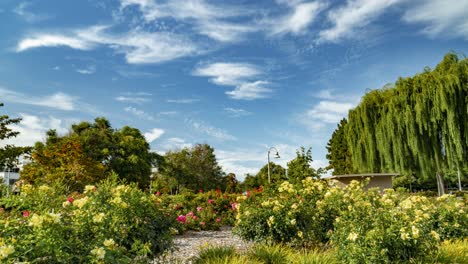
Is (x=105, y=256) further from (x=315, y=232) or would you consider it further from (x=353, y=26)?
(x=353, y=26)

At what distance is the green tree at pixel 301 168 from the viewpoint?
23.5ft

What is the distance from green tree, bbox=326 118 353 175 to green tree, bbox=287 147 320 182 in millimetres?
20524

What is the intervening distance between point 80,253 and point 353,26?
304 inches

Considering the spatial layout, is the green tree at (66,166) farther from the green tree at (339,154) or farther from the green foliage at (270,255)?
the green tree at (339,154)

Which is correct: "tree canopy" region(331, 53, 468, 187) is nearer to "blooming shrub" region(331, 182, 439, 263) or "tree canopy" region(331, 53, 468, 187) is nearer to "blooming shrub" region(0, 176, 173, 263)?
"blooming shrub" region(331, 182, 439, 263)

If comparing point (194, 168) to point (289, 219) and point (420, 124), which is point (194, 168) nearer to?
point (420, 124)

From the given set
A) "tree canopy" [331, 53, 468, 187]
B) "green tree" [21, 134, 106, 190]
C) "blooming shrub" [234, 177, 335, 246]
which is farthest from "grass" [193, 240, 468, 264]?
"green tree" [21, 134, 106, 190]

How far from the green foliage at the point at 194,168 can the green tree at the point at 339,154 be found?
9.64 m

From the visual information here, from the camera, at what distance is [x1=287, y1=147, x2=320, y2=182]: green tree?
7.15 meters

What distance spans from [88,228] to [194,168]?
87.8 ft

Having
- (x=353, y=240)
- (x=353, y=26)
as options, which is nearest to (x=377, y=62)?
(x=353, y=26)

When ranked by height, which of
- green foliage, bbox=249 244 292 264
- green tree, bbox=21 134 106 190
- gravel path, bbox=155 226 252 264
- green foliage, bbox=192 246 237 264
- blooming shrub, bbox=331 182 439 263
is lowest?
gravel path, bbox=155 226 252 264

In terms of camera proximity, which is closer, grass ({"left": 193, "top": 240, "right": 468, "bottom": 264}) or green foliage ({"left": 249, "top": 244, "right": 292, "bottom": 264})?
grass ({"left": 193, "top": 240, "right": 468, "bottom": 264})

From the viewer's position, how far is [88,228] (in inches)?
109
